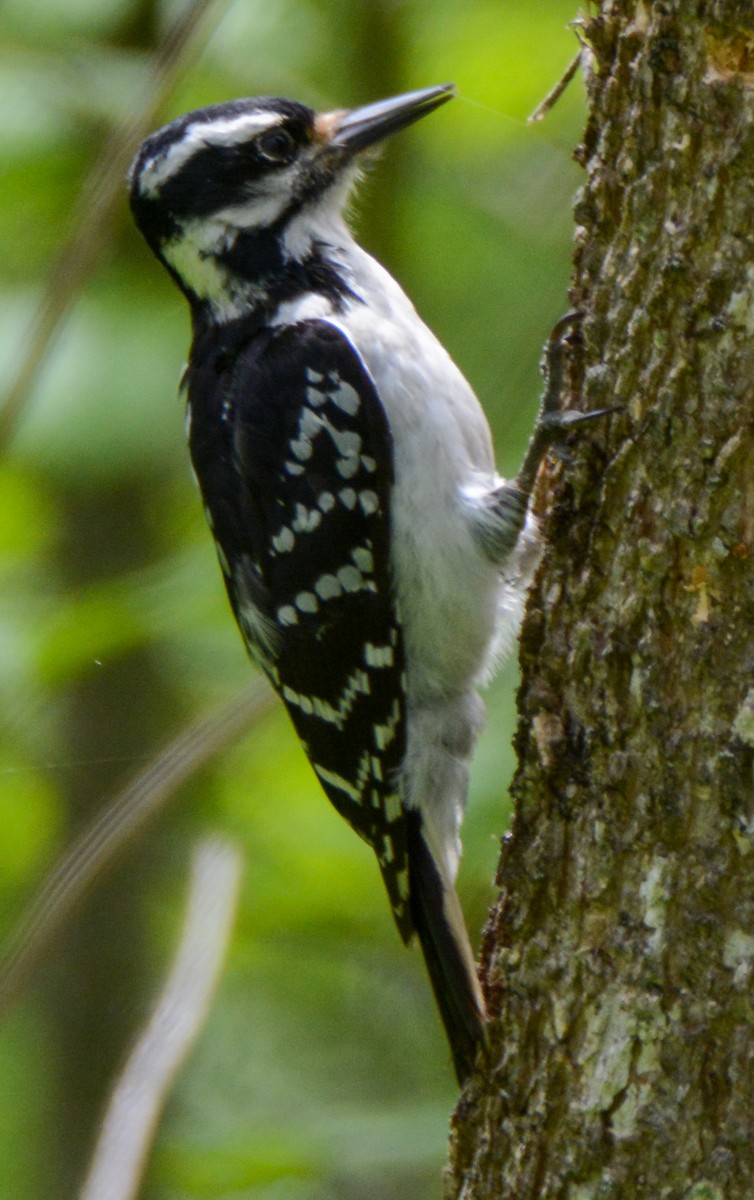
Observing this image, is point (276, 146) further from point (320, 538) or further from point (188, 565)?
point (188, 565)

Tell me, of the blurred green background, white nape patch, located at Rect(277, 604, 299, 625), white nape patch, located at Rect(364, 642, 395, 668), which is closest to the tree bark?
white nape patch, located at Rect(364, 642, 395, 668)

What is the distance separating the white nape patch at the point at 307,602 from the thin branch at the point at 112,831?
0.70 ft

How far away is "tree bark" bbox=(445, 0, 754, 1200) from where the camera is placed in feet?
6.59

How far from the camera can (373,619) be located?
3006 mm

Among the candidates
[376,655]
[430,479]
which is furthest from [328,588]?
[430,479]

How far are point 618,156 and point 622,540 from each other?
628 mm

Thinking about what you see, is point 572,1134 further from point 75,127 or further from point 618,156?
point 75,127

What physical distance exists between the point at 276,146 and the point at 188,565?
138 centimetres

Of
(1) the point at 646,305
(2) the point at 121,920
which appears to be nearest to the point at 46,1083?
(2) the point at 121,920

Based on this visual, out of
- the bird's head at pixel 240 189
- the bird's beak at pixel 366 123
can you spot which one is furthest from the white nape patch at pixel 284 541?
the bird's beak at pixel 366 123

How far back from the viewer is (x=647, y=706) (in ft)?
Answer: 6.95

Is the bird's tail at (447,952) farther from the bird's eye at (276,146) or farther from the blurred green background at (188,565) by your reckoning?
the bird's eye at (276,146)

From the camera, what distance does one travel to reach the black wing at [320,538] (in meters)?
2.94

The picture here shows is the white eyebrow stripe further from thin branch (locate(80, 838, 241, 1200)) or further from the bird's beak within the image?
thin branch (locate(80, 838, 241, 1200))
